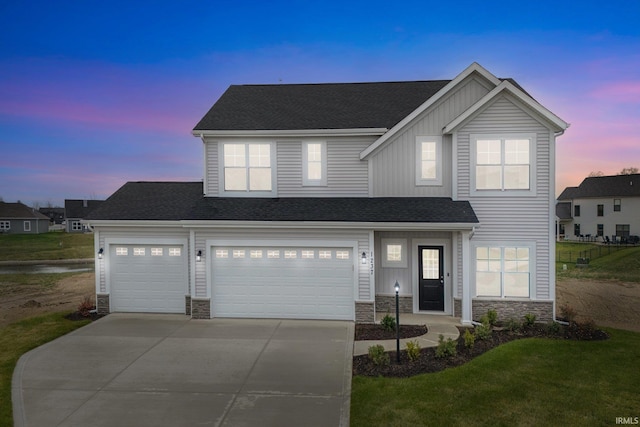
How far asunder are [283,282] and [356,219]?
3.27 m

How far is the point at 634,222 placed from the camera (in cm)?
4362

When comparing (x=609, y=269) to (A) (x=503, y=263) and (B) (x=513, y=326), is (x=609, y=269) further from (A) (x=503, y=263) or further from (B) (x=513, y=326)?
(B) (x=513, y=326)

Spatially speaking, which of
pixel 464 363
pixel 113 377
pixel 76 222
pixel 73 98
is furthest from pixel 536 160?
pixel 76 222

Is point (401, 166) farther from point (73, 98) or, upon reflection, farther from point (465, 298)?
point (73, 98)

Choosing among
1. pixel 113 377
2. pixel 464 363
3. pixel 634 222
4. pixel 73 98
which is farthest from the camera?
pixel 634 222

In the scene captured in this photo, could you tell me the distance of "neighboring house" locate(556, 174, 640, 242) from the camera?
44.0 meters

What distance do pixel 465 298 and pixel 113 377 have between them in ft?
32.6

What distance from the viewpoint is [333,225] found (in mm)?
11688

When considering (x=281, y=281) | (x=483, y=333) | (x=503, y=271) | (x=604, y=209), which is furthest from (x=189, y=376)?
(x=604, y=209)

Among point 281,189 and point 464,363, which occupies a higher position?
point 281,189

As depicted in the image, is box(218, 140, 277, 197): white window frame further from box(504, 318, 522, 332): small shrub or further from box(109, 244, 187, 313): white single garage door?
box(504, 318, 522, 332): small shrub

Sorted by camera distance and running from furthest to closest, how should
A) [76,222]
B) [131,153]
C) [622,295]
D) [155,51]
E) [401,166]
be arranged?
1. [76,222]
2. [131,153]
3. [155,51]
4. [622,295]
5. [401,166]

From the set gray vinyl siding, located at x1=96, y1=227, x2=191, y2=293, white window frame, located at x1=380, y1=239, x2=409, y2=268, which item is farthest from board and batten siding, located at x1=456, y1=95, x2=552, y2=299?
gray vinyl siding, located at x1=96, y1=227, x2=191, y2=293

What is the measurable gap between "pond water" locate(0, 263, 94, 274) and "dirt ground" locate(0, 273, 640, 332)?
7546 millimetres
